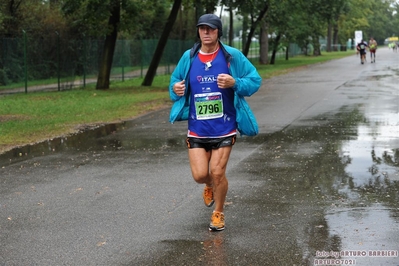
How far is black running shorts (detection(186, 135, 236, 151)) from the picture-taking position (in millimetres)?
6871

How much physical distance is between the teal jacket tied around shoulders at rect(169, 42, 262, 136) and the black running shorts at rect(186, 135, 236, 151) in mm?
161

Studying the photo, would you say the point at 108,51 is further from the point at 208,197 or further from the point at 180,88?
the point at 180,88

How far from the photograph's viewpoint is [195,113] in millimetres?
6914

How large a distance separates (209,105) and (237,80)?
34 cm

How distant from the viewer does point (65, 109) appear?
67.1ft

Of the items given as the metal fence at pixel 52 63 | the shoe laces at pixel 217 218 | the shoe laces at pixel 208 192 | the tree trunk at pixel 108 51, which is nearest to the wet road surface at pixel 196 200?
the shoe laces at pixel 217 218

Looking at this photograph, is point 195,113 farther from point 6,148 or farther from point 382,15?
point 382,15

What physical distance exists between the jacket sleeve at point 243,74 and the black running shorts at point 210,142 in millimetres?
439

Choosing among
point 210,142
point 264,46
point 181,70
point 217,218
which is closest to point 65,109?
point 181,70

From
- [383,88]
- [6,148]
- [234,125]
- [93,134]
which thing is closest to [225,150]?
[234,125]

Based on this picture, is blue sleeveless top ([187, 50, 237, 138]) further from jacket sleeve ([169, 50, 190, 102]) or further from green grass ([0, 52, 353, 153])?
green grass ([0, 52, 353, 153])

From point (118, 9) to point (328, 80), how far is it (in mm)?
8849

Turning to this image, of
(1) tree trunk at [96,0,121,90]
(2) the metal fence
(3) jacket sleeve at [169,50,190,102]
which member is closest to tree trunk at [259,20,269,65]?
(2) the metal fence

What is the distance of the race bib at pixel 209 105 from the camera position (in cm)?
682
